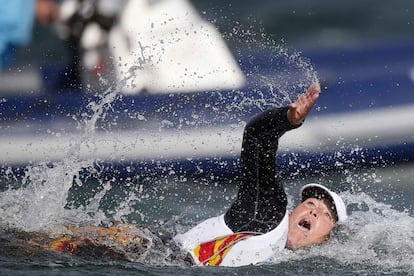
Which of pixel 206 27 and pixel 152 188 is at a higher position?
pixel 206 27

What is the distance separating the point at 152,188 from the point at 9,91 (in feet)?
2.96

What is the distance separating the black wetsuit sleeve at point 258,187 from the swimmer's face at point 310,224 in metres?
0.09

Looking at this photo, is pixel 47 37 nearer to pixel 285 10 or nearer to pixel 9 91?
pixel 9 91

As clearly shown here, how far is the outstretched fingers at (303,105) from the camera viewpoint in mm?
3064

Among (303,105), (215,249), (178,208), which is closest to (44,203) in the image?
(215,249)

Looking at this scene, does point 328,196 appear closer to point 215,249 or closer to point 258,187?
point 258,187

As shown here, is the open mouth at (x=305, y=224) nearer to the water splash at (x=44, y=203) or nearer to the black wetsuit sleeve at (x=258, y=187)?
the black wetsuit sleeve at (x=258, y=187)

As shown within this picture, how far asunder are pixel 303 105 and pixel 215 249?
0.55m

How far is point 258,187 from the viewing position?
3367 millimetres

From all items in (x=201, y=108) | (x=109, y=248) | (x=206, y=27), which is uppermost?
(x=206, y=27)

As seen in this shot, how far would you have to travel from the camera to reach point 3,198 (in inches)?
147

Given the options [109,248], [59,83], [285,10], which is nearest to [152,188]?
[59,83]

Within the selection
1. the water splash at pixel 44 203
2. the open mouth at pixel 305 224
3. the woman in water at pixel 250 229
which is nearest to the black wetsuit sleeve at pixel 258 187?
the woman in water at pixel 250 229

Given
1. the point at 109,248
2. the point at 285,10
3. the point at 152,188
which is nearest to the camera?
the point at 109,248
